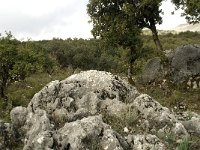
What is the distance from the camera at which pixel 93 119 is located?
55.1ft

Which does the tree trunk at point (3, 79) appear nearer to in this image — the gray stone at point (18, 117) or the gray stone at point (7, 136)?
the gray stone at point (18, 117)

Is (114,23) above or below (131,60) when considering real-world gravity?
above

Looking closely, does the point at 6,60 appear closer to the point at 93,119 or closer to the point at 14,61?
the point at 14,61

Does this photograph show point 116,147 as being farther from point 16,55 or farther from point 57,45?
point 57,45

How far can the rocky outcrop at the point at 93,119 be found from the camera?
16.0m

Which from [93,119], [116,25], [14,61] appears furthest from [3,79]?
[93,119]

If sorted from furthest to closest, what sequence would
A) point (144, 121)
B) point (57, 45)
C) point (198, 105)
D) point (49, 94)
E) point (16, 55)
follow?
point (57, 45), point (16, 55), point (198, 105), point (49, 94), point (144, 121)

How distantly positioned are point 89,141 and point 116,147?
1.20 metres

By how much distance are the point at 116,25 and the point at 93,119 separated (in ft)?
75.5

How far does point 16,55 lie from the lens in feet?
113

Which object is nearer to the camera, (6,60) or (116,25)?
(6,60)

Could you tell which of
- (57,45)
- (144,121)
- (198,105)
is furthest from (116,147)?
(57,45)

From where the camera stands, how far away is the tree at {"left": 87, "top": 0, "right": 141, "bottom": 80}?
38906 mm

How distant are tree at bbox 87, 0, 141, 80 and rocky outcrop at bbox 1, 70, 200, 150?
60.4ft
